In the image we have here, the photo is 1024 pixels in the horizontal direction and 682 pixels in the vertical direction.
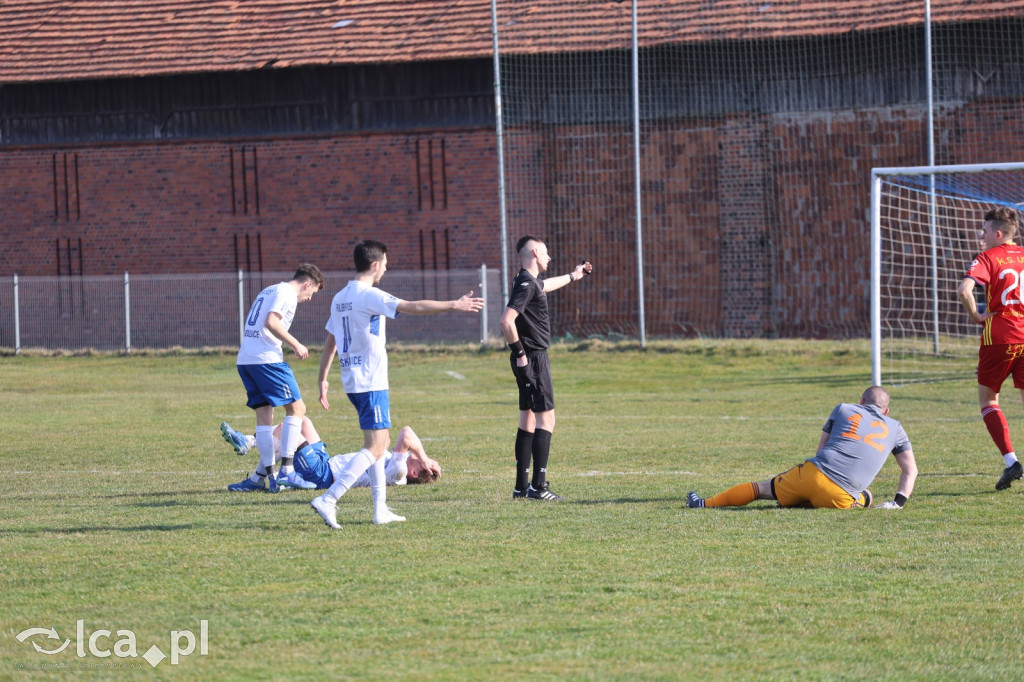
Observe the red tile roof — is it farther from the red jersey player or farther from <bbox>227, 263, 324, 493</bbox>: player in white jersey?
<bbox>227, 263, 324, 493</bbox>: player in white jersey

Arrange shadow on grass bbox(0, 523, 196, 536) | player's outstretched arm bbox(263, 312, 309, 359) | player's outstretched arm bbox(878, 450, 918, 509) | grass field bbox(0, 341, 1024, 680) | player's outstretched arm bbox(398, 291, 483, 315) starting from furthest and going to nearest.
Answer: player's outstretched arm bbox(263, 312, 309, 359), player's outstretched arm bbox(878, 450, 918, 509), shadow on grass bbox(0, 523, 196, 536), player's outstretched arm bbox(398, 291, 483, 315), grass field bbox(0, 341, 1024, 680)

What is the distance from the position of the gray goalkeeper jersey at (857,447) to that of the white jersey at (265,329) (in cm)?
452

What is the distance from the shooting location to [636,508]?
27.6 feet

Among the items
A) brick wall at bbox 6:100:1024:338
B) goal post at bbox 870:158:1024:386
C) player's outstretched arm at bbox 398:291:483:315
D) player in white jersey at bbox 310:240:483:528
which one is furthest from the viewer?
brick wall at bbox 6:100:1024:338

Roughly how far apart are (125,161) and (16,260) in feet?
13.0

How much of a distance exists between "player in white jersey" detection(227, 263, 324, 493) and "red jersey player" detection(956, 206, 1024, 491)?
17.6ft

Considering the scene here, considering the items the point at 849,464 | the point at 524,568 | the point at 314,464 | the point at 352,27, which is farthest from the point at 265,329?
the point at 352,27

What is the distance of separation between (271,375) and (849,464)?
4745mm

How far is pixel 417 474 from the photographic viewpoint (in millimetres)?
9961

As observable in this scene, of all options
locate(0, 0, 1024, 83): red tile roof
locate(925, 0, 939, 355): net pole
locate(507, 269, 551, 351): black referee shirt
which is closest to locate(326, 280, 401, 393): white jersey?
locate(507, 269, 551, 351): black referee shirt

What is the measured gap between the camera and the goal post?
21000mm

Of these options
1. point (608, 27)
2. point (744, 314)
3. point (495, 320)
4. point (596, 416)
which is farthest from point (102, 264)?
point (596, 416)

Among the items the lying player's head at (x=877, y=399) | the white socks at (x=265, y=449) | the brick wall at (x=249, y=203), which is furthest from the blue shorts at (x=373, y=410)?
the brick wall at (x=249, y=203)

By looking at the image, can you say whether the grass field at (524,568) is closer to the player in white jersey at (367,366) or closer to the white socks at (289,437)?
the player in white jersey at (367,366)
